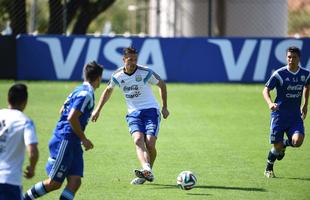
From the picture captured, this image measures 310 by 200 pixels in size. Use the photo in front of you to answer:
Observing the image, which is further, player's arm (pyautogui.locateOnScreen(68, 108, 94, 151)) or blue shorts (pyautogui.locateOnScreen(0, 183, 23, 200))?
player's arm (pyautogui.locateOnScreen(68, 108, 94, 151))

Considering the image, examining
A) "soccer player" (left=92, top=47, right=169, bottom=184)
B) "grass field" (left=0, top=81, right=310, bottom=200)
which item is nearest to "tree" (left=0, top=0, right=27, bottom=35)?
"grass field" (left=0, top=81, right=310, bottom=200)

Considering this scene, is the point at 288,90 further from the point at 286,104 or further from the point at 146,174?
the point at 146,174

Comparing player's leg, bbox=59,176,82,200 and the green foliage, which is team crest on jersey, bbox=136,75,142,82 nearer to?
player's leg, bbox=59,176,82,200

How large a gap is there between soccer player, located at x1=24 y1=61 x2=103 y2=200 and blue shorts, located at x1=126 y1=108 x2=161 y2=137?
2.44 metres

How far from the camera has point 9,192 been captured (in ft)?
24.2

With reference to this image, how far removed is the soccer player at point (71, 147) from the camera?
8.80 m

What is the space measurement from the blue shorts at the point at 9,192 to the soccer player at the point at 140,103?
3.85m

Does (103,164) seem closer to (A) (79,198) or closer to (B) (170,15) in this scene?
(A) (79,198)

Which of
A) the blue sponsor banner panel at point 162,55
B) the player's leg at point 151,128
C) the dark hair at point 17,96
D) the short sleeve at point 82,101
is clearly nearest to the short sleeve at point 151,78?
the player's leg at point 151,128

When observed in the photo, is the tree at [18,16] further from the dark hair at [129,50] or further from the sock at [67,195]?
the sock at [67,195]

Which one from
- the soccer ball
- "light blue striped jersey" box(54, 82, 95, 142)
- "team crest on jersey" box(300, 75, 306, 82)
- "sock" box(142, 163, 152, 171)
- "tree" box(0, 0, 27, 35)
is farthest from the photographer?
Result: "tree" box(0, 0, 27, 35)

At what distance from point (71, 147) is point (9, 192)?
5.28 ft

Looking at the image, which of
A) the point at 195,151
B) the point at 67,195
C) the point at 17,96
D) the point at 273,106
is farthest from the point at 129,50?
the point at 17,96

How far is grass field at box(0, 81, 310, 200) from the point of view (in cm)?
1064
